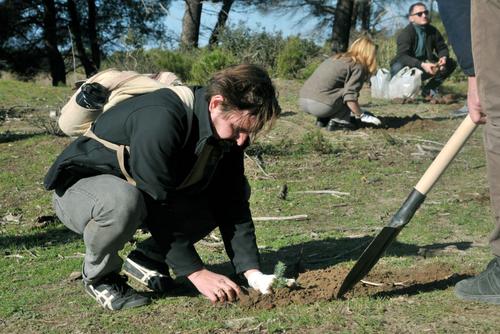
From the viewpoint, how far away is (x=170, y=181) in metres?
3.30

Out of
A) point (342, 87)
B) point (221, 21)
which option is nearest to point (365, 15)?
point (221, 21)

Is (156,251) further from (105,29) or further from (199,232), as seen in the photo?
(105,29)

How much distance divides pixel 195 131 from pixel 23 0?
2213cm

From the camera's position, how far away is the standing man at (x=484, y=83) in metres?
3.17

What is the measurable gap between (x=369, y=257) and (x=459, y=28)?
3.87ft

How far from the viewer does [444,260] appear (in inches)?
163

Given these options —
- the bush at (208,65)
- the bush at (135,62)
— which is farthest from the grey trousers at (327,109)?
the bush at (135,62)

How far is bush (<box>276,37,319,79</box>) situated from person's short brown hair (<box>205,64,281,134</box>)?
420 inches

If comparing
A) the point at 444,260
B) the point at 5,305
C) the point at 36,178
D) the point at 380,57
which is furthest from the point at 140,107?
the point at 380,57

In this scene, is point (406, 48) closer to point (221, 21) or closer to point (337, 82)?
point (337, 82)

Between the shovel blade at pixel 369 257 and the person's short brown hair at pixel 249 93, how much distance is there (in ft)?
2.50

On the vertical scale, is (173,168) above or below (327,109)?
above

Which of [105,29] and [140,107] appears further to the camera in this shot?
[105,29]

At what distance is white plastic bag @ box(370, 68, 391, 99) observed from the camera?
486 inches
